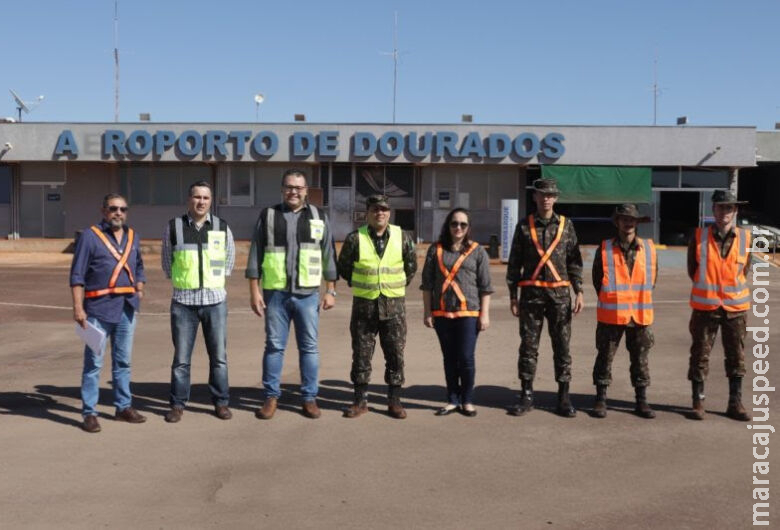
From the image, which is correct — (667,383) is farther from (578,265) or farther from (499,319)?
(499,319)

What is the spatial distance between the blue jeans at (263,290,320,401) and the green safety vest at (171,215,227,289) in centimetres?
47

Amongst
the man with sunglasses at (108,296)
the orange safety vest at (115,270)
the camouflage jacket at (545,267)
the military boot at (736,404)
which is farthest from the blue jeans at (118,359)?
the military boot at (736,404)

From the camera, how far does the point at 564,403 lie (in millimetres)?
6887

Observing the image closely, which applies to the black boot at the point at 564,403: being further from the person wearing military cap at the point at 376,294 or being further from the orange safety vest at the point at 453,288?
the person wearing military cap at the point at 376,294

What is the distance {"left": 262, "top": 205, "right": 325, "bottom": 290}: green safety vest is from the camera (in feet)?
22.0

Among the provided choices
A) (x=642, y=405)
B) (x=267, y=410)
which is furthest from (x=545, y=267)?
(x=267, y=410)

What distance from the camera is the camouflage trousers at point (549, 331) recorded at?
271 inches

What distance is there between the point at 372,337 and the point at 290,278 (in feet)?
2.93

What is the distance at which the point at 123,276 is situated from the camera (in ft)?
21.5

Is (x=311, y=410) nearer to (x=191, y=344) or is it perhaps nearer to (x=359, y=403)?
(x=359, y=403)

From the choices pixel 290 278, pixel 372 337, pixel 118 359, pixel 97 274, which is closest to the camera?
pixel 97 274

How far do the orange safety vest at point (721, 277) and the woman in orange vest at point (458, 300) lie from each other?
1.85 metres

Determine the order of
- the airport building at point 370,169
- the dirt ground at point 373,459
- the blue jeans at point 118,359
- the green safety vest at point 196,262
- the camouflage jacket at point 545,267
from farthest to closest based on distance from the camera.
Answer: the airport building at point 370,169
the camouflage jacket at point 545,267
the green safety vest at point 196,262
the blue jeans at point 118,359
the dirt ground at point 373,459

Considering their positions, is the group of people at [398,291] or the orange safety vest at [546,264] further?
the orange safety vest at [546,264]
